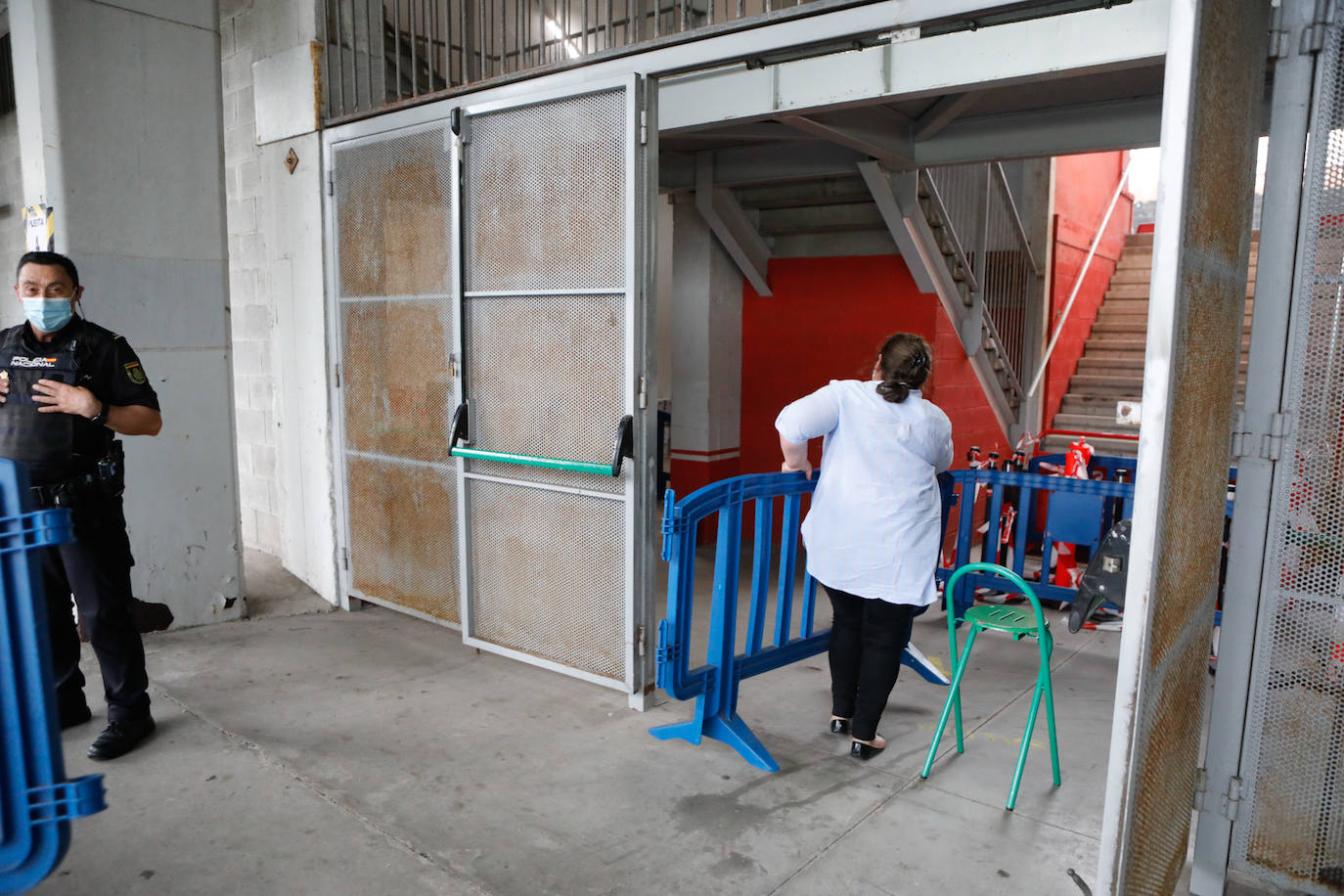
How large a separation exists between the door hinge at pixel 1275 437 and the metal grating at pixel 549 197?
2.52 metres

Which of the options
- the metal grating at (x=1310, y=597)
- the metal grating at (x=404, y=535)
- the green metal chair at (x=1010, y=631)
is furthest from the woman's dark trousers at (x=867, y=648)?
the metal grating at (x=404, y=535)

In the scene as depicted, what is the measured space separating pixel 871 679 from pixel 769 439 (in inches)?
198

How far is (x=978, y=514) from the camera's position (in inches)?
332

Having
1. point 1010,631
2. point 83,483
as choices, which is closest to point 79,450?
point 83,483

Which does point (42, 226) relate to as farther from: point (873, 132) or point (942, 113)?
point (942, 113)

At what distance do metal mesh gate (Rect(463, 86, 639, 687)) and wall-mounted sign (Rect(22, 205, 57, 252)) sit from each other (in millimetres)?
2093

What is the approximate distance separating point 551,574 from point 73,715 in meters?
2.11

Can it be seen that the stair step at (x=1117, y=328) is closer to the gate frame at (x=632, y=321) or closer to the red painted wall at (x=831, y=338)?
the red painted wall at (x=831, y=338)

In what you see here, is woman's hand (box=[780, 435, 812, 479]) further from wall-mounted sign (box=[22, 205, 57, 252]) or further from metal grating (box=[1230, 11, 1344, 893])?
wall-mounted sign (box=[22, 205, 57, 252])

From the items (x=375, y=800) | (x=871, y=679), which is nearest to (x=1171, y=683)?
(x=871, y=679)

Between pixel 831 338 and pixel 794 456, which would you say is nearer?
pixel 794 456

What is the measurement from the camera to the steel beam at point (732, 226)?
7.33 meters

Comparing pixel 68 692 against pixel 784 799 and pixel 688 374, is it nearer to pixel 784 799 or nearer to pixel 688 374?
pixel 784 799

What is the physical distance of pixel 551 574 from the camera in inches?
178
